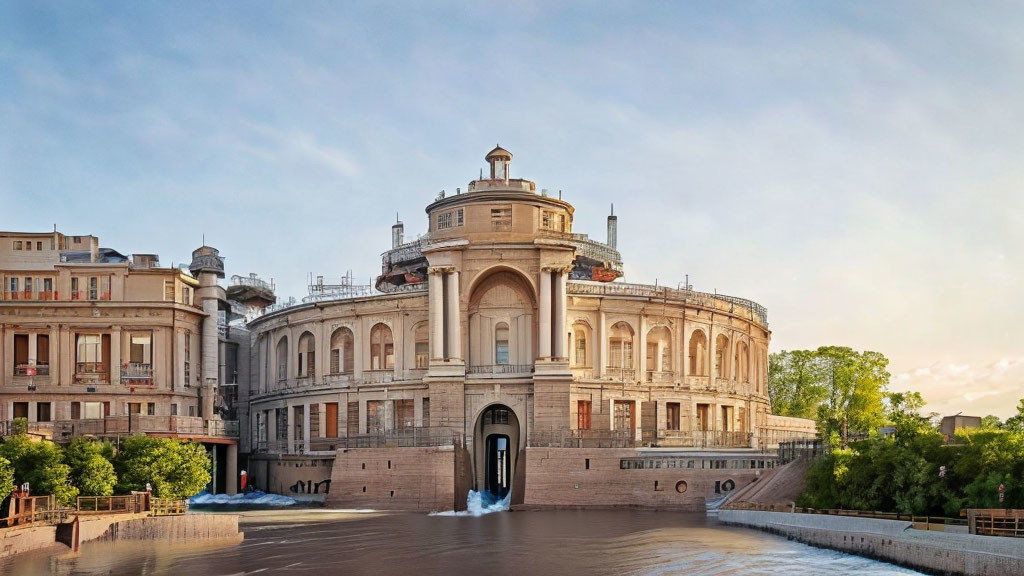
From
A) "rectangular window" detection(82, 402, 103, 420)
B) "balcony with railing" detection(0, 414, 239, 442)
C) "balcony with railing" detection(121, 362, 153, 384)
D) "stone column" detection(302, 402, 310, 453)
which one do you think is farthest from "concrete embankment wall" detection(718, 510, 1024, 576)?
"rectangular window" detection(82, 402, 103, 420)

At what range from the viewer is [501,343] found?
271 feet

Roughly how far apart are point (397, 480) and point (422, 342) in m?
13.8

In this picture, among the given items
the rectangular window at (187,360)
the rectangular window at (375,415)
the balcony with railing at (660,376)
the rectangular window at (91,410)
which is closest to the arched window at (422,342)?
the rectangular window at (375,415)

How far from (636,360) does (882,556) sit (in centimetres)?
3835

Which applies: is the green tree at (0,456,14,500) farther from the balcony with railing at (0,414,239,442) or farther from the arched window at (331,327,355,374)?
the arched window at (331,327,355,374)

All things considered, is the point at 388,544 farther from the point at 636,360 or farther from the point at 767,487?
the point at 636,360

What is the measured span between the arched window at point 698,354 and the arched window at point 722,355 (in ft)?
6.94

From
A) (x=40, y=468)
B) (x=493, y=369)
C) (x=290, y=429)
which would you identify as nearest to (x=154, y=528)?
(x=40, y=468)

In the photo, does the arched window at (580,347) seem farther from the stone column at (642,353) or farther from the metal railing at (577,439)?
the metal railing at (577,439)

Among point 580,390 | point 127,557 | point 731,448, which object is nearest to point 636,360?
point 580,390

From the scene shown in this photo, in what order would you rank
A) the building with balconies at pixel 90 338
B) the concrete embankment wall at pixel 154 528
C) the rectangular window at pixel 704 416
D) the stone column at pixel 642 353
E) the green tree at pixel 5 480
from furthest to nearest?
the rectangular window at pixel 704 416 < the stone column at pixel 642 353 < the building with balconies at pixel 90 338 < the concrete embankment wall at pixel 154 528 < the green tree at pixel 5 480

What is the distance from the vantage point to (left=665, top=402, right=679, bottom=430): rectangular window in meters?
87.3

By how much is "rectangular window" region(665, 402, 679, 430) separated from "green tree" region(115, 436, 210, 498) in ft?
119

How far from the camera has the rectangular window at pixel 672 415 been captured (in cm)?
8731
